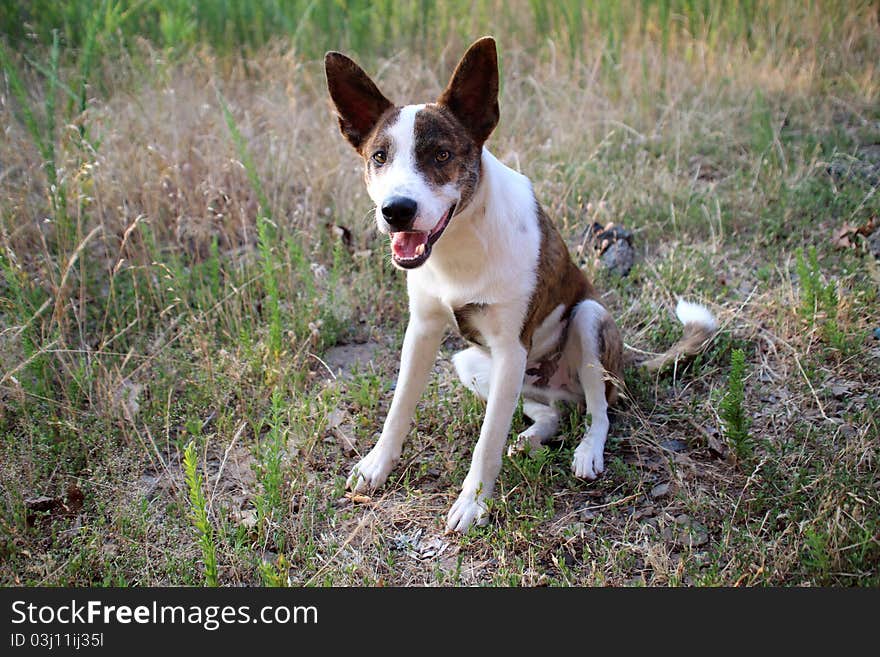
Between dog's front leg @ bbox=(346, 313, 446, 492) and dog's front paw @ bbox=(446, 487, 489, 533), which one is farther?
dog's front leg @ bbox=(346, 313, 446, 492)

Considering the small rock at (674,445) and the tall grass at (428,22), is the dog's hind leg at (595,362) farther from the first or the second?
the tall grass at (428,22)

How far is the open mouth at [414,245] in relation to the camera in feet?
8.81

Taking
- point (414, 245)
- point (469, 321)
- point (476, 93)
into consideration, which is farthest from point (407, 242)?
point (476, 93)

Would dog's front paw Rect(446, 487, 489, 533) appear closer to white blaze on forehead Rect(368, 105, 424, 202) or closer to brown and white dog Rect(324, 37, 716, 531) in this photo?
brown and white dog Rect(324, 37, 716, 531)

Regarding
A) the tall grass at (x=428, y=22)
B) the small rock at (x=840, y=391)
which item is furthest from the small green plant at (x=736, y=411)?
the tall grass at (x=428, y=22)

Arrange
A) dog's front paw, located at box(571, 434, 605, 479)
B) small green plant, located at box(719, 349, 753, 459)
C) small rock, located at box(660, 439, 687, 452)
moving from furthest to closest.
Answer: small rock, located at box(660, 439, 687, 452) → dog's front paw, located at box(571, 434, 605, 479) → small green plant, located at box(719, 349, 753, 459)

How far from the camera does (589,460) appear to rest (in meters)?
3.21

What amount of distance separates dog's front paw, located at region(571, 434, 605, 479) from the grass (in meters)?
0.05

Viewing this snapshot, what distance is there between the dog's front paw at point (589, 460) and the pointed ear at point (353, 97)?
145 cm

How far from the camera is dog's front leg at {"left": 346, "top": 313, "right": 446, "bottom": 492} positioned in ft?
10.5

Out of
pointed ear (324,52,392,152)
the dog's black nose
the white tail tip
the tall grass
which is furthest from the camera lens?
the tall grass

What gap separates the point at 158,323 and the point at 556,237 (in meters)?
2.06

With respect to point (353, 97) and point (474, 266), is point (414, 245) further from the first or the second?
point (353, 97)

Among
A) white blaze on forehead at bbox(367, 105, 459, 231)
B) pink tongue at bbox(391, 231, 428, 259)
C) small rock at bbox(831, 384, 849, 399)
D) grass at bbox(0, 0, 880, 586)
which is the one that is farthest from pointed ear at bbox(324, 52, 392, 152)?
small rock at bbox(831, 384, 849, 399)
